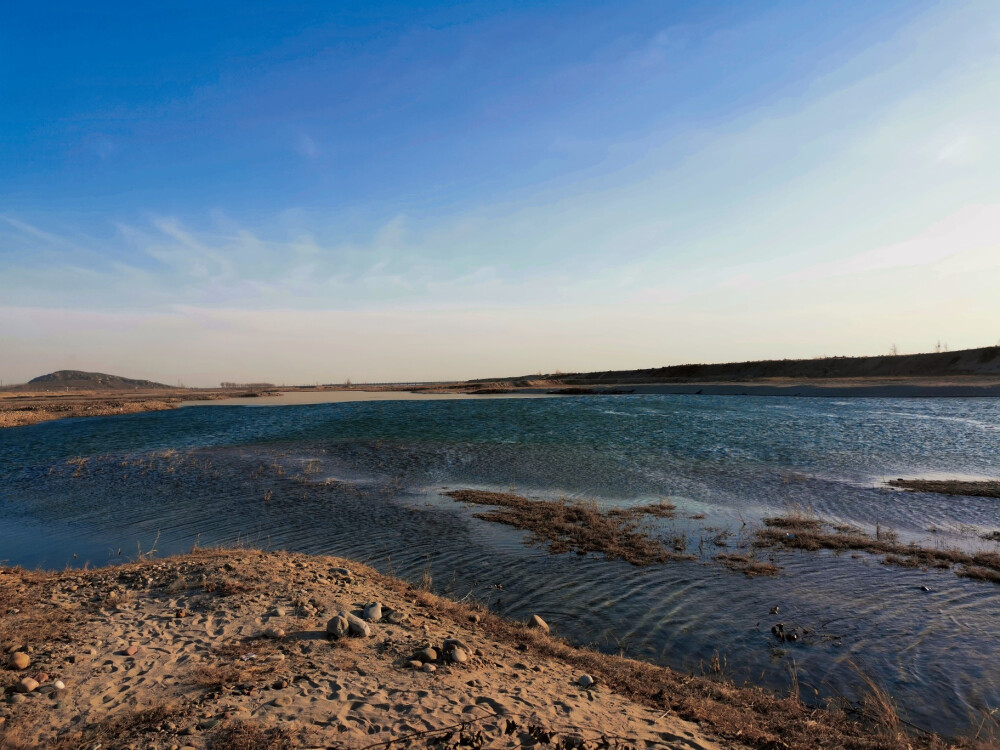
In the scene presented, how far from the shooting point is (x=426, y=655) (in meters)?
5.80

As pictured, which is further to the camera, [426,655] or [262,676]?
Result: [426,655]

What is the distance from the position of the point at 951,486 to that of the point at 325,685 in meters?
19.2

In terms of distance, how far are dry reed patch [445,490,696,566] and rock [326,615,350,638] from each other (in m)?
5.59

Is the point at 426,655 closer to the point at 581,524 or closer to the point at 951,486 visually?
the point at 581,524

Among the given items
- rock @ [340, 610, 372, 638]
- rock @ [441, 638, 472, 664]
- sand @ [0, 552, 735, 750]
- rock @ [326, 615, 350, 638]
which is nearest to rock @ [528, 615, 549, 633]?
sand @ [0, 552, 735, 750]

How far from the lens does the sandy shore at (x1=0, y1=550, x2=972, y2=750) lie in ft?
14.5

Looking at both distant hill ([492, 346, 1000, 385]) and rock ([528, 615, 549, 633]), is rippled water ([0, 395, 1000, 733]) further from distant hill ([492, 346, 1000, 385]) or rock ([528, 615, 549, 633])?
distant hill ([492, 346, 1000, 385])

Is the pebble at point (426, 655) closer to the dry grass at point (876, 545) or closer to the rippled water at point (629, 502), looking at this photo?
the rippled water at point (629, 502)

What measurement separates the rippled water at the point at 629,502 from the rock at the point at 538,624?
46cm

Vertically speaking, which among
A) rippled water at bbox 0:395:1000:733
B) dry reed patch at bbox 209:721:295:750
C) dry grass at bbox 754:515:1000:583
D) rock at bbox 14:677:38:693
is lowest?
dry grass at bbox 754:515:1000:583

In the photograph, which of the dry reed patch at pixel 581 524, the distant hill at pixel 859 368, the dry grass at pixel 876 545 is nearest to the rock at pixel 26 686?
the dry reed patch at pixel 581 524

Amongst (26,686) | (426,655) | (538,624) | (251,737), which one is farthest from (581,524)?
(26,686)

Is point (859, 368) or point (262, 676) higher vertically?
point (859, 368)

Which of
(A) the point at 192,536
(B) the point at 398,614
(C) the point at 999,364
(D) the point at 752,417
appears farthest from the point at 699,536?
(C) the point at 999,364
